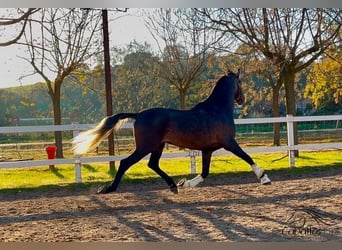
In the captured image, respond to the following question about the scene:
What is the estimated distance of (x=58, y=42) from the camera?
11.5ft

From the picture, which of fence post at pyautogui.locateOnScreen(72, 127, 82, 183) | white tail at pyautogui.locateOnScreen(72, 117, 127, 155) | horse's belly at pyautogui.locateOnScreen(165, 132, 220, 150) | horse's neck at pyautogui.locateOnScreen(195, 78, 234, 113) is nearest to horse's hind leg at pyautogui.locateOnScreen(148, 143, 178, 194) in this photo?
horse's belly at pyautogui.locateOnScreen(165, 132, 220, 150)

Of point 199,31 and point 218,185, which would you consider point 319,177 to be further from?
point 199,31

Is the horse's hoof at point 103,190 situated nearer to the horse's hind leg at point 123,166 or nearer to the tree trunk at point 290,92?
the horse's hind leg at point 123,166

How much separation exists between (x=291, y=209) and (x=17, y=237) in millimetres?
1911

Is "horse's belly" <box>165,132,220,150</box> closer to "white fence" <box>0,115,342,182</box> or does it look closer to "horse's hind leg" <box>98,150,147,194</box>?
"white fence" <box>0,115,342,182</box>

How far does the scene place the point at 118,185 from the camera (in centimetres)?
343

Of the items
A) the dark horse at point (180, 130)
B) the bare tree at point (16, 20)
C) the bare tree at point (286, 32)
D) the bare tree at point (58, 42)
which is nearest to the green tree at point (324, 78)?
the bare tree at point (286, 32)

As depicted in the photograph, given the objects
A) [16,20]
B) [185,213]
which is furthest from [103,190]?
[16,20]

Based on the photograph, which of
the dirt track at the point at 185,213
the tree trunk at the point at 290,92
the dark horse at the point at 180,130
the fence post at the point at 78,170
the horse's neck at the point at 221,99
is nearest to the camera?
the dirt track at the point at 185,213

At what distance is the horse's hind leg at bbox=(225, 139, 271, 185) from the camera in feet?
11.3

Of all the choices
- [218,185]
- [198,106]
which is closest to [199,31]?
[198,106]

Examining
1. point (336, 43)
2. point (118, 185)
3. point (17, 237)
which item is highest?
point (336, 43)

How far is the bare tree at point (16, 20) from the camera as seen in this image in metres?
3.41

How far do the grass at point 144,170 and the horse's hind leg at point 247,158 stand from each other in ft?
0.22
